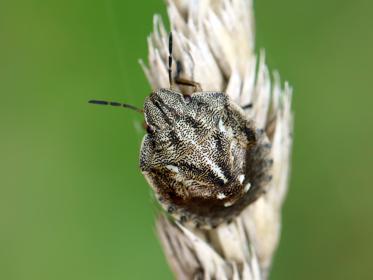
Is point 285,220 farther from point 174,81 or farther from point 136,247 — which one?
point 174,81

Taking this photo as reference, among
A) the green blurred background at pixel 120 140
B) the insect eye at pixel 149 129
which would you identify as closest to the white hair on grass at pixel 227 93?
the insect eye at pixel 149 129

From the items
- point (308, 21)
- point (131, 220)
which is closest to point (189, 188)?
point (131, 220)

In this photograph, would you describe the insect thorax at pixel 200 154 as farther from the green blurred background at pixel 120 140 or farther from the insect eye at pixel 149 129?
the green blurred background at pixel 120 140

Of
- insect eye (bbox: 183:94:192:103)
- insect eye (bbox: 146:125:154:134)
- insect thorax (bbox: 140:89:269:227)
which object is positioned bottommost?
insect thorax (bbox: 140:89:269:227)

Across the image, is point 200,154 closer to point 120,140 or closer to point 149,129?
point 149,129

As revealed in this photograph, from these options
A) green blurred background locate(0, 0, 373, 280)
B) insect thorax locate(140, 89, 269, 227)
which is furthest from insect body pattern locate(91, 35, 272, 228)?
green blurred background locate(0, 0, 373, 280)

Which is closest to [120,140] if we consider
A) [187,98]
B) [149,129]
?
[149,129]

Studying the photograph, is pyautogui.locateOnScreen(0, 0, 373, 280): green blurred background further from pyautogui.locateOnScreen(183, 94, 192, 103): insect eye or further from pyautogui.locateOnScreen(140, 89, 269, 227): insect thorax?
pyautogui.locateOnScreen(183, 94, 192, 103): insect eye
